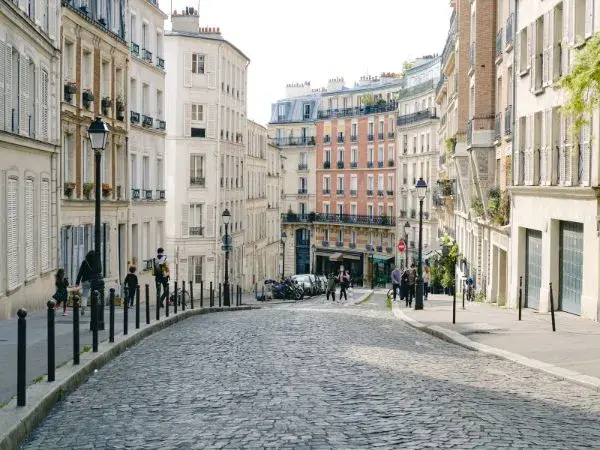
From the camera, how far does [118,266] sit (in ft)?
126

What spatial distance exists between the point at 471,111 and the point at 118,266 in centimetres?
1557

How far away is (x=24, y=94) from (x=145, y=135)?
1940 centimetres

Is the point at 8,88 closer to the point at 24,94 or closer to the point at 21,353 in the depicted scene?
the point at 24,94

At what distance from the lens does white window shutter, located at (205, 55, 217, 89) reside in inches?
2405

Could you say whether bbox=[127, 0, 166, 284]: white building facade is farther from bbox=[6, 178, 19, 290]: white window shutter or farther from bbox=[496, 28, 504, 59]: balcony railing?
bbox=[6, 178, 19, 290]: white window shutter

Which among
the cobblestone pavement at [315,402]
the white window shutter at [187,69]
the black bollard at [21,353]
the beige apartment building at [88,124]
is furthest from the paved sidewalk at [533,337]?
the white window shutter at [187,69]

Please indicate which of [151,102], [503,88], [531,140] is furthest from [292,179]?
[531,140]

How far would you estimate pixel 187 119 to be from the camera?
198 ft

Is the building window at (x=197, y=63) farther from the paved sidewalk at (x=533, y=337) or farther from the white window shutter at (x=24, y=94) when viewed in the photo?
the white window shutter at (x=24, y=94)

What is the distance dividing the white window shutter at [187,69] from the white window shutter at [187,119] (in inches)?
50.1

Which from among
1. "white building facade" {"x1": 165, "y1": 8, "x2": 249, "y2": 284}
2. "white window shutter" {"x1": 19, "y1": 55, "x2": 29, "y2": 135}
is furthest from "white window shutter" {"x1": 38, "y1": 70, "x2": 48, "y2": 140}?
"white building facade" {"x1": 165, "y1": 8, "x2": 249, "y2": 284}

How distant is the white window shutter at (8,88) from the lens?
21.8 meters

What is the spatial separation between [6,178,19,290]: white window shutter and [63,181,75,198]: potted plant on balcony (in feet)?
29.8

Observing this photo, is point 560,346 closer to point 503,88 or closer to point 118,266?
point 503,88
